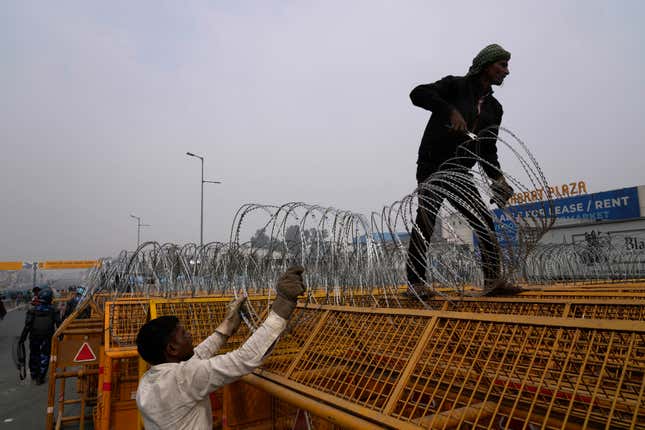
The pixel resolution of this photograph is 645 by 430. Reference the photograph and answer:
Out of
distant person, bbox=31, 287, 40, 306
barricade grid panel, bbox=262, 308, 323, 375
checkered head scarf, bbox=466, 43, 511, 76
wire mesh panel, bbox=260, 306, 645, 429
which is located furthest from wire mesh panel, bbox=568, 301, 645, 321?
distant person, bbox=31, 287, 40, 306

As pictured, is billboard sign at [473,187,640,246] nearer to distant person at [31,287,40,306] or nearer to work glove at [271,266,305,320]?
distant person at [31,287,40,306]

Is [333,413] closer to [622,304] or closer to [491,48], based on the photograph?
[622,304]

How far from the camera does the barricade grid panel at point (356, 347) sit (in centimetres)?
225

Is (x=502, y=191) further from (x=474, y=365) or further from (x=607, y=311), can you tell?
(x=474, y=365)

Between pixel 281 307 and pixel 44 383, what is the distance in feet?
31.9

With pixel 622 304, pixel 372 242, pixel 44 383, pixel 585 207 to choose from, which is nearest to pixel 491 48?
pixel 372 242

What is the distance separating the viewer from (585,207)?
26062mm

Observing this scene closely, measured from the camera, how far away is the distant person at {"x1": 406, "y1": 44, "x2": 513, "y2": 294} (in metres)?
3.87

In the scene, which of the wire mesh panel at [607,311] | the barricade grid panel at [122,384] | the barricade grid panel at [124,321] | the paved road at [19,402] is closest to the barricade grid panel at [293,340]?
the wire mesh panel at [607,311]

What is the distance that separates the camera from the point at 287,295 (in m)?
2.43

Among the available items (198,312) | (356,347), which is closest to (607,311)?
(356,347)

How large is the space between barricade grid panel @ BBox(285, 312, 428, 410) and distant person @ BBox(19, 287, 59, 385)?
9.35m

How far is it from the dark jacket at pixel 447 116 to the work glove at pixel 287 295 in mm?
2264

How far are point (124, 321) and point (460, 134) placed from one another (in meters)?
4.33
